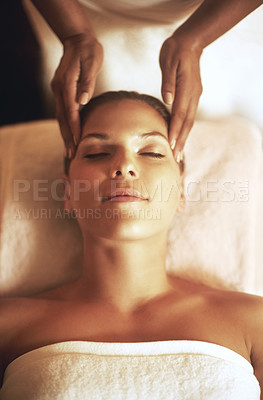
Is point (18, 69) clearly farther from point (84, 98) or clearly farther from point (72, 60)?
point (84, 98)

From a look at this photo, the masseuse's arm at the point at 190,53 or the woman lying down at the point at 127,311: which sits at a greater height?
the masseuse's arm at the point at 190,53

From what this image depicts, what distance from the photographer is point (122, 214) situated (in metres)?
0.83

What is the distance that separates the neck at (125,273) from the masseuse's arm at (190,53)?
10.1 inches

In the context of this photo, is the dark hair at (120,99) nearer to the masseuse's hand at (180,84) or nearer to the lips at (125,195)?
the masseuse's hand at (180,84)

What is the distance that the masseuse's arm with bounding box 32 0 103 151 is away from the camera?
904mm

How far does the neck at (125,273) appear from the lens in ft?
2.96

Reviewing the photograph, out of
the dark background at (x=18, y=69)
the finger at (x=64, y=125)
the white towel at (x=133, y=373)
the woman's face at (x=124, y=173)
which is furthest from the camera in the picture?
the dark background at (x=18, y=69)

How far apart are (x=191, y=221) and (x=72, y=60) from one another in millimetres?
511

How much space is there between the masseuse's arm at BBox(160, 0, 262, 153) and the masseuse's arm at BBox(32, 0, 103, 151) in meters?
0.18

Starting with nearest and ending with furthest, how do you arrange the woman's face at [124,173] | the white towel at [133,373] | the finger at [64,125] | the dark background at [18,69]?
the white towel at [133,373], the woman's face at [124,173], the finger at [64,125], the dark background at [18,69]

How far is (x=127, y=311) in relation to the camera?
89cm

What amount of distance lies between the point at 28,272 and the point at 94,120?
1.45 ft

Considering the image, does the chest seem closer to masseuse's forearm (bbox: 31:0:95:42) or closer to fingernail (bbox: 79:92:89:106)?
fingernail (bbox: 79:92:89:106)

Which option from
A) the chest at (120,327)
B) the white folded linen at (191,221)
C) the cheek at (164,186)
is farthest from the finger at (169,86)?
the chest at (120,327)
